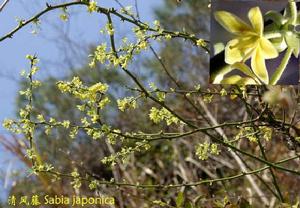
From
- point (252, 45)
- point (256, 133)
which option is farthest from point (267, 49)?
point (256, 133)

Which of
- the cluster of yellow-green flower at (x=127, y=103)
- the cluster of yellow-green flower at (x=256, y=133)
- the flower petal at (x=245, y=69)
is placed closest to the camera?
the flower petal at (x=245, y=69)

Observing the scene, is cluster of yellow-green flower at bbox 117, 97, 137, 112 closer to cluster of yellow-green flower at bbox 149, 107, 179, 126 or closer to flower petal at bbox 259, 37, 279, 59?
cluster of yellow-green flower at bbox 149, 107, 179, 126

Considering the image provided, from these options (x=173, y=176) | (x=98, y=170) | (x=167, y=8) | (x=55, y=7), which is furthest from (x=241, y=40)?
(x=167, y=8)

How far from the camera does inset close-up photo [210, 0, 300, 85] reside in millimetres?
1293

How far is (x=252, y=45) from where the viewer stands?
1308 mm

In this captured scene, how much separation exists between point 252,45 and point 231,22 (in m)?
0.07

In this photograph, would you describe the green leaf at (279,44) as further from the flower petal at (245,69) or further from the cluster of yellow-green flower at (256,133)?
the cluster of yellow-green flower at (256,133)

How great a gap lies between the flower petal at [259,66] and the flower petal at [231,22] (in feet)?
0.18

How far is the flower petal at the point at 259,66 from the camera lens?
1.28 m

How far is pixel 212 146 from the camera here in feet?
5.01

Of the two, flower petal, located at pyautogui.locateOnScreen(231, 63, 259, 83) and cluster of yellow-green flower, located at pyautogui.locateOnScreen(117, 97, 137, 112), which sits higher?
cluster of yellow-green flower, located at pyautogui.locateOnScreen(117, 97, 137, 112)

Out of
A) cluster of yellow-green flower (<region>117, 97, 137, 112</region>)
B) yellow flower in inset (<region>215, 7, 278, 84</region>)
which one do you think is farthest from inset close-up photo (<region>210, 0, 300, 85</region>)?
cluster of yellow-green flower (<region>117, 97, 137, 112</region>)

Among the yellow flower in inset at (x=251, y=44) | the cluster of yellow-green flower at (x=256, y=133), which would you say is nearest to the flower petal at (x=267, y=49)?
the yellow flower in inset at (x=251, y=44)

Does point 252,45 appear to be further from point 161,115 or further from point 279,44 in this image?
point 161,115
